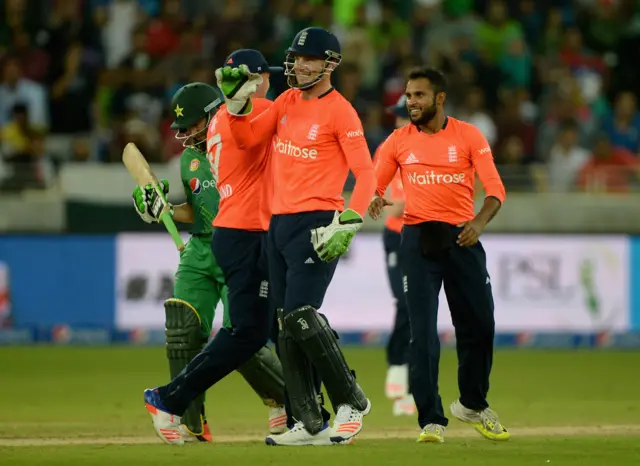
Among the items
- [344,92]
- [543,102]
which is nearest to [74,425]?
[344,92]

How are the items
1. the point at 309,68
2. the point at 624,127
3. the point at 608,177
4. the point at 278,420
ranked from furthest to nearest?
the point at 624,127
the point at 608,177
the point at 278,420
the point at 309,68

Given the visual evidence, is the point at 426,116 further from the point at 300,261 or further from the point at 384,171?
the point at 300,261

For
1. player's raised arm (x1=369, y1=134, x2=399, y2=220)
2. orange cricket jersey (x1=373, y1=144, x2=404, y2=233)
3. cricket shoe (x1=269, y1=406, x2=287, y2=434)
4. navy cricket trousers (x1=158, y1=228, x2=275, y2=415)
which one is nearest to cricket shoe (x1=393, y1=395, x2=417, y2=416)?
orange cricket jersey (x1=373, y1=144, x2=404, y2=233)

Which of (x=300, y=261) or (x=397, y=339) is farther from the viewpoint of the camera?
(x=397, y=339)

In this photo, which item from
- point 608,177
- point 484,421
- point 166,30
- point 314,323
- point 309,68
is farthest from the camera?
point 166,30

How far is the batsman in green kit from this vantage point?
895cm

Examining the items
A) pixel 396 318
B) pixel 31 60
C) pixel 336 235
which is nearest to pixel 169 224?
pixel 336 235

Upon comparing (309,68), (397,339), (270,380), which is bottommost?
(397,339)

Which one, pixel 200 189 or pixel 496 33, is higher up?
pixel 496 33

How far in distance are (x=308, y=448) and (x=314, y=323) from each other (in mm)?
726

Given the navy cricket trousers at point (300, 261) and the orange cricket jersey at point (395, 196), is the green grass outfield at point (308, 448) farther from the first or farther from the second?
the orange cricket jersey at point (395, 196)

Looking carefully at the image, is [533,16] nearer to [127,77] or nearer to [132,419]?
[127,77]

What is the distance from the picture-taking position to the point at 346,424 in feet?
26.5

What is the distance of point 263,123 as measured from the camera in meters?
8.30
